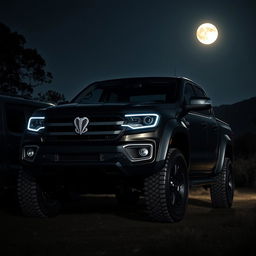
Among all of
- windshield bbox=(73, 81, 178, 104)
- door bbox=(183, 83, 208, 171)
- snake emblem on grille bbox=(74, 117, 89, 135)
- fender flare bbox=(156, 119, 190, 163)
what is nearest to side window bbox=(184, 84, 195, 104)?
door bbox=(183, 83, 208, 171)

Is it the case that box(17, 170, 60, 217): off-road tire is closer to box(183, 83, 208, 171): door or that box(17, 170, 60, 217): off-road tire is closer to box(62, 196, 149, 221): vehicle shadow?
box(62, 196, 149, 221): vehicle shadow

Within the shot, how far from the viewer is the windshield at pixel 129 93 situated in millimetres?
8879

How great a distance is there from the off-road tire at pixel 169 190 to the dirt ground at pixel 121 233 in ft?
0.50

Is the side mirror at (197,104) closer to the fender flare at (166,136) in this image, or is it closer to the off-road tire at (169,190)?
the fender flare at (166,136)

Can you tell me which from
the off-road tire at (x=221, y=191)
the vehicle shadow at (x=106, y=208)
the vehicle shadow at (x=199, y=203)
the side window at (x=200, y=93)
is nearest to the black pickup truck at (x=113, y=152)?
the vehicle shadow at (x=106, y=208)

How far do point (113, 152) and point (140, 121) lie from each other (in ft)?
1.66

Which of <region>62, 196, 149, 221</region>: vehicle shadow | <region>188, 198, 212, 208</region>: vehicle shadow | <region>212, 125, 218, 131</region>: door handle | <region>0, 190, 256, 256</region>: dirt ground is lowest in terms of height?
<region>188, 198, 212, 208</region>: vehicle shadow

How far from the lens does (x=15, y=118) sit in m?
9.74

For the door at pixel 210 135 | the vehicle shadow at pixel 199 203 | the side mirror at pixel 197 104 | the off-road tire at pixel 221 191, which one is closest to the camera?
the side mirror at pixel 197 104

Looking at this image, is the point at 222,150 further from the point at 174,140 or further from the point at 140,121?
the point at 140,121

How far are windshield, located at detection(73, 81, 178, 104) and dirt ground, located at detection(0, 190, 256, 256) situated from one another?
1.69 metres

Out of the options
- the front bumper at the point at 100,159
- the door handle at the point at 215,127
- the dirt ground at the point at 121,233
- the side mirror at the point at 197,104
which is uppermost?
the side mirror at the point at 197,104

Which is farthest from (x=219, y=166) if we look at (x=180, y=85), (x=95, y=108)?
(x=95, y=108)

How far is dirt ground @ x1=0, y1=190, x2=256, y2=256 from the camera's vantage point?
5.38 meters
